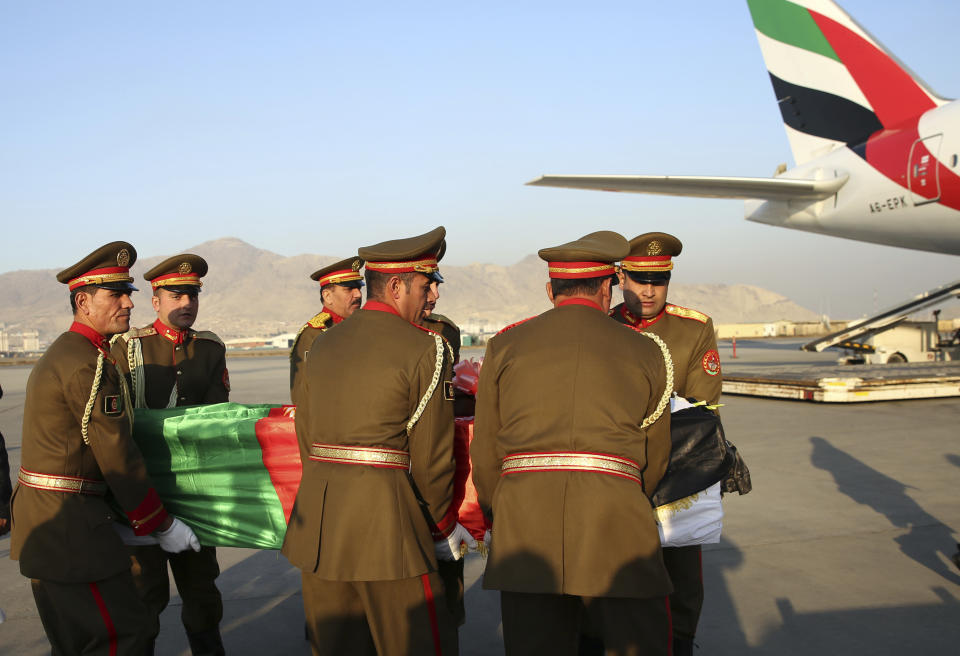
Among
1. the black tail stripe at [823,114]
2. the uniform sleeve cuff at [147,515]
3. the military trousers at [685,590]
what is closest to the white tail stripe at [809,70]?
the black tail stripe at [823,114]

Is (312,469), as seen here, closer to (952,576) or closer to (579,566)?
(579,566)

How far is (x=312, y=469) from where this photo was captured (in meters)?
2.63

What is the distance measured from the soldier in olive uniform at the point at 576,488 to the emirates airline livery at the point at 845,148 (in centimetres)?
1080

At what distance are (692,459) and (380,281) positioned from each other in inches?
52.6

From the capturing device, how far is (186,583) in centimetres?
349

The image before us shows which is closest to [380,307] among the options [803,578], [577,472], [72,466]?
[577,472]

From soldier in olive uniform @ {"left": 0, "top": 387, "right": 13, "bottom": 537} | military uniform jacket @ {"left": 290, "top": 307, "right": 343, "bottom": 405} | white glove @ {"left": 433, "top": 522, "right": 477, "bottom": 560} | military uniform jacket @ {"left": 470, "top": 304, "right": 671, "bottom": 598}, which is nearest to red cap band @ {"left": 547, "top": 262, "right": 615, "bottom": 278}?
military uniform jacket @ {"left": 470, "top": 304, "right": 671, "bottom": 598}

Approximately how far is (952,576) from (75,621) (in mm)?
4419

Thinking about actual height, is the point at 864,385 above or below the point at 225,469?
below

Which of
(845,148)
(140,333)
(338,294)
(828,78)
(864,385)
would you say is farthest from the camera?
(828,78)

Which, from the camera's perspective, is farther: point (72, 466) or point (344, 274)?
point (344, 274)

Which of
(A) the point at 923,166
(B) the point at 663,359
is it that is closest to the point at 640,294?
(B) the point at 663,359

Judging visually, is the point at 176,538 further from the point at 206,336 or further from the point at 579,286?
the point at 579,286

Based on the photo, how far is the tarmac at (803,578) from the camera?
3531mm
